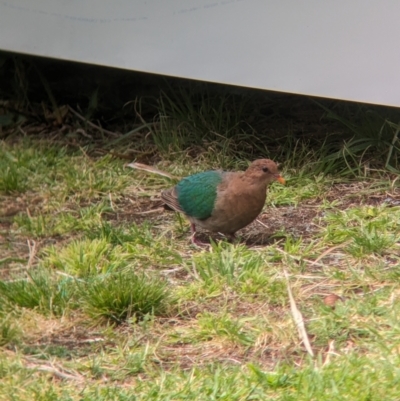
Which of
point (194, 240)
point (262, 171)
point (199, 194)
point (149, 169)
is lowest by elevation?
point (149, 169)

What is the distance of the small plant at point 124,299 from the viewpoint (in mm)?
4188

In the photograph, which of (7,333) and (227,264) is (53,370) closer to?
(7,333)

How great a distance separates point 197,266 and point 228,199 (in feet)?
2.00

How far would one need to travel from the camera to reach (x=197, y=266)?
4.67m

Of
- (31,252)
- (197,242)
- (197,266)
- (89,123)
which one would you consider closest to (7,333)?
(197,266)

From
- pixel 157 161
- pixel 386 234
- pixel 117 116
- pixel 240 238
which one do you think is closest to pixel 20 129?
pixel 117 116

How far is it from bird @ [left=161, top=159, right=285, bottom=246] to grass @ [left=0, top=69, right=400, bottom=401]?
11cm

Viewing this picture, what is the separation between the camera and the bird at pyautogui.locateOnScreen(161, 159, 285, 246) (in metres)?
5.13

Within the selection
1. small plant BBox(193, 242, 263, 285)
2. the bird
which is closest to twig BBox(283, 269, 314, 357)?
small plant BBox(193, 242, 263, 285)

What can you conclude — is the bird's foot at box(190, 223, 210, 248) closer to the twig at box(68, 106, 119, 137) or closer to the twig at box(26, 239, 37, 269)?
the twig at box(26, 239, 37, 269)

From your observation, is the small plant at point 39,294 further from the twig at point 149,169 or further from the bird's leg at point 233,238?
the twig at point 149,169

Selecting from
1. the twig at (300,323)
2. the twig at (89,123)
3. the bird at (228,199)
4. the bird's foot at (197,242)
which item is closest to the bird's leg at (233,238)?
the bird at (228,199)

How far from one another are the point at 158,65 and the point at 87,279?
217cm

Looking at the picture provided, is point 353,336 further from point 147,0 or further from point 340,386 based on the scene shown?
point 147,0
